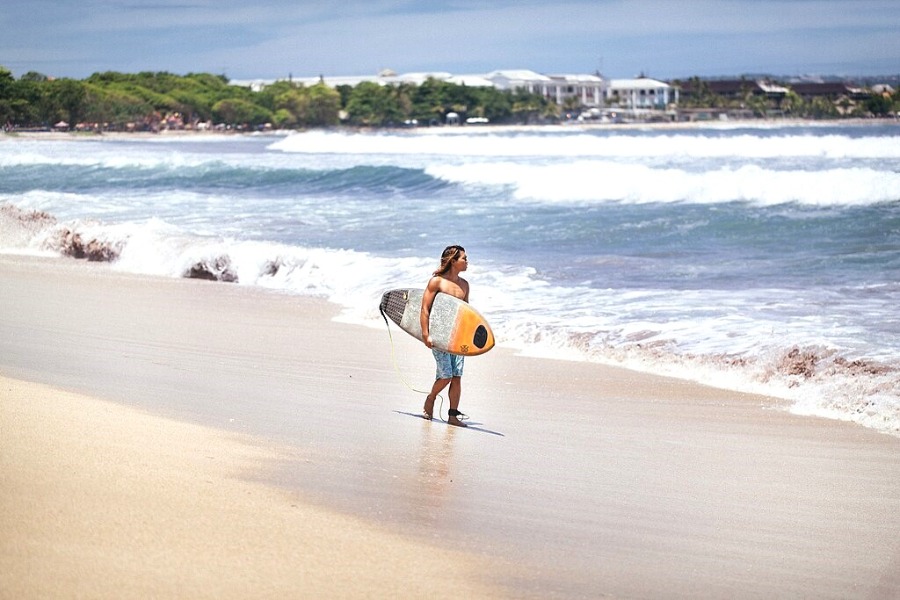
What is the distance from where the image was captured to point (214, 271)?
12648mm

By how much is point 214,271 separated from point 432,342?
282 inches

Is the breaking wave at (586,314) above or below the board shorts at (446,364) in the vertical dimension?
below

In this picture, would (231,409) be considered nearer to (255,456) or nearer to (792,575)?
(255,456)

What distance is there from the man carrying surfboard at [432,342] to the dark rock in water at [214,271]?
Answer: 6694mm

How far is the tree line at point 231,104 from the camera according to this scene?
214 ft

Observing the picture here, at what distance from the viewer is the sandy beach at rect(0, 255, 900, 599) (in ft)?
11.7

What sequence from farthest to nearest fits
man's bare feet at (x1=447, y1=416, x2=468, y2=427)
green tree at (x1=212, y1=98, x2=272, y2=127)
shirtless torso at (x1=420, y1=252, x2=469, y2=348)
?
green tree at (x1=212, y1=98, x2=272, y2=127) < shirtless torso at (x1=420, y1=252, x2=469, y2=348) < man's bare feet at (x1=447, y1=416, x2=468, y2=427)

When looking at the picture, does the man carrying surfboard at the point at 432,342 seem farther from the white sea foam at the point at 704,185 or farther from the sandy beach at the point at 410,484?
the white sea foam at the point at 704,185

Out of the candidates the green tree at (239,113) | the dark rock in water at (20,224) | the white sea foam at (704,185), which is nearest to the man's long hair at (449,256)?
the dark rock in water at (20,224)

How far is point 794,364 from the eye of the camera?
23.8 feet

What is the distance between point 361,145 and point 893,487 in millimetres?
59184

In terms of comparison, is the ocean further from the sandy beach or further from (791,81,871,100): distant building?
(791,81,871,100): distant building

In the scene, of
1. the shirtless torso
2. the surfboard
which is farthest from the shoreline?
the surfboard

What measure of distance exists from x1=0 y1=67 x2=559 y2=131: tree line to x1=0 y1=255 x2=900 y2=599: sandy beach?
165ft
